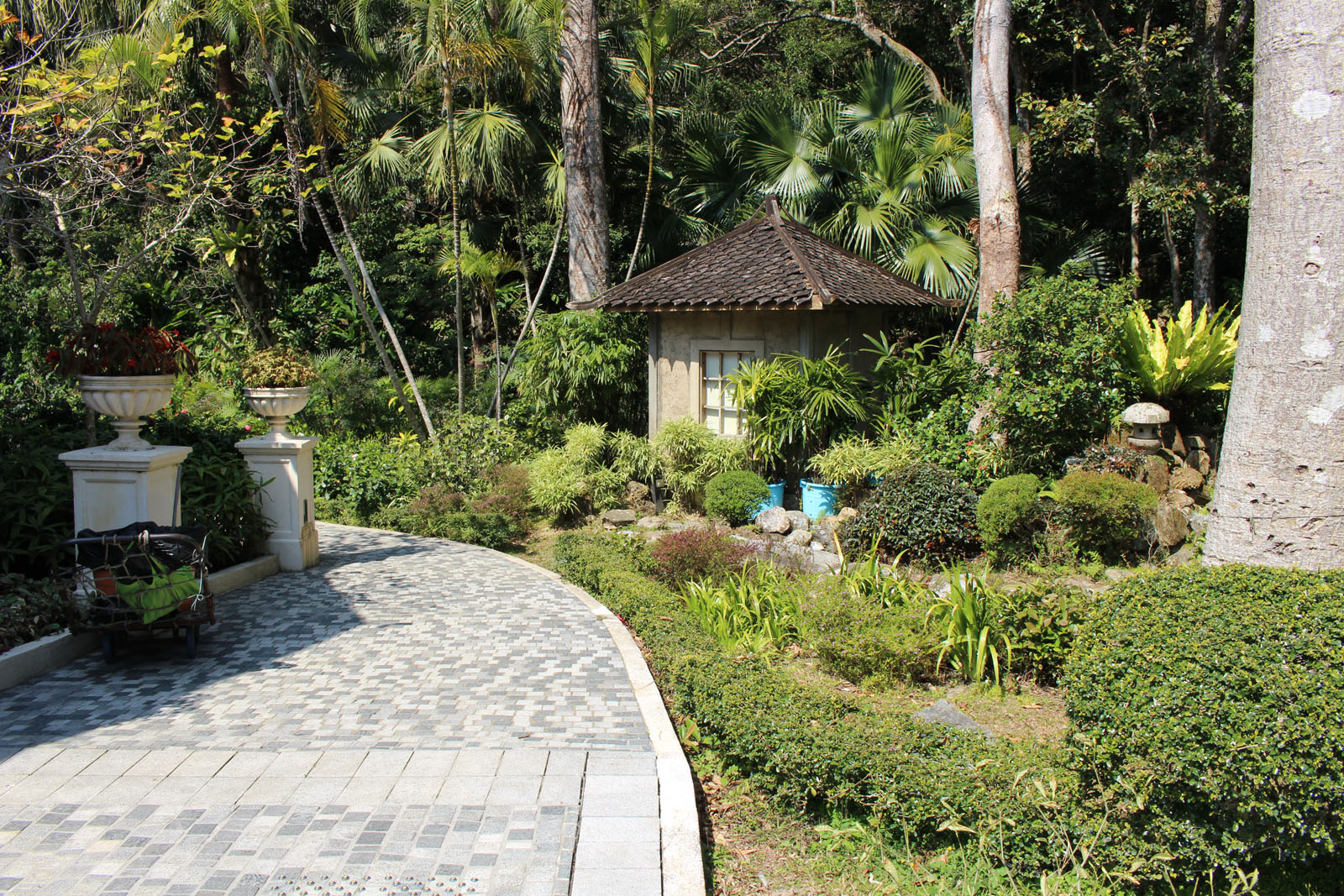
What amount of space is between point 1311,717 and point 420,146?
580 inches

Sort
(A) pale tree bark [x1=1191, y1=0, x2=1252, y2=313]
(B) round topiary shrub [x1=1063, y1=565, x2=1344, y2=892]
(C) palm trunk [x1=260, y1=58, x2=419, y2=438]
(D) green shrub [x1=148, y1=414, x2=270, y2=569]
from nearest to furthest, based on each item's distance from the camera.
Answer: (B) round topiary shrub [x1=1063, y1=565, x2=1344, y2=892] → (D) green shrub [x1=148, y1=414, x2=270, y2=569] → (C) palm trunk [x1=260, y1=58, x2=419, y2=438] → (A) pale tree bark [x1=1191, y1=0, x2=1252, y2=313]

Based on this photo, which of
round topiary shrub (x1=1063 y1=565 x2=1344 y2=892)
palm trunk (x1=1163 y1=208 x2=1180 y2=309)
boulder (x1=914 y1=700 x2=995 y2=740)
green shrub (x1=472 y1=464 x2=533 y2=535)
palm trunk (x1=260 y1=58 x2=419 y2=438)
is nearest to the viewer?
round topiary shrub (x1=1063 y1=565 x2=1344 y2=892)

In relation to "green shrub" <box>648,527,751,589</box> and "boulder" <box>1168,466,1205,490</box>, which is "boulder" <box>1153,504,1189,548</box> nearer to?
"boulder" <box>1168,466,1205,490</box>

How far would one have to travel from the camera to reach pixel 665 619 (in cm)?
634

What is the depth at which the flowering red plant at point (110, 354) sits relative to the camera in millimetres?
6879

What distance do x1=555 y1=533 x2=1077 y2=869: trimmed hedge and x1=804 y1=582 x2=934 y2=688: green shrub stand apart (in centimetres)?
38

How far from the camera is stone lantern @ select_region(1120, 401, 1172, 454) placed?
8.97 m

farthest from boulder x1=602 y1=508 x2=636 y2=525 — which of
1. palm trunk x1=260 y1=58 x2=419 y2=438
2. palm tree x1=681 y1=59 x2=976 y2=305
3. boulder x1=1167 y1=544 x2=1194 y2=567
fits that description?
boulder x1=1167 y1=544 x2=1194 y2=567

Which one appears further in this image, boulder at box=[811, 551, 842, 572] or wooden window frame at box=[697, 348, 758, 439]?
wooden window frame at box=[697, 348, 758, 439]

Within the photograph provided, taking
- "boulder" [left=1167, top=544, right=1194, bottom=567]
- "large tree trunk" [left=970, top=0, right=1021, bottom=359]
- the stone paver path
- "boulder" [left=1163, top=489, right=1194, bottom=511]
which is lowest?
the stone paver path

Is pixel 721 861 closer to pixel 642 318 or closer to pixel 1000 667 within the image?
pixel 1000 667

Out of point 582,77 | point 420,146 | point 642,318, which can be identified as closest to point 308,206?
point 420,146

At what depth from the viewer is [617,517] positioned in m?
11.2

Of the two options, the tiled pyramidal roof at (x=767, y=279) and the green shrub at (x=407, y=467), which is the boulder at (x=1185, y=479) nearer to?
the tiled pyramidal roof at (x=767, y=279)
